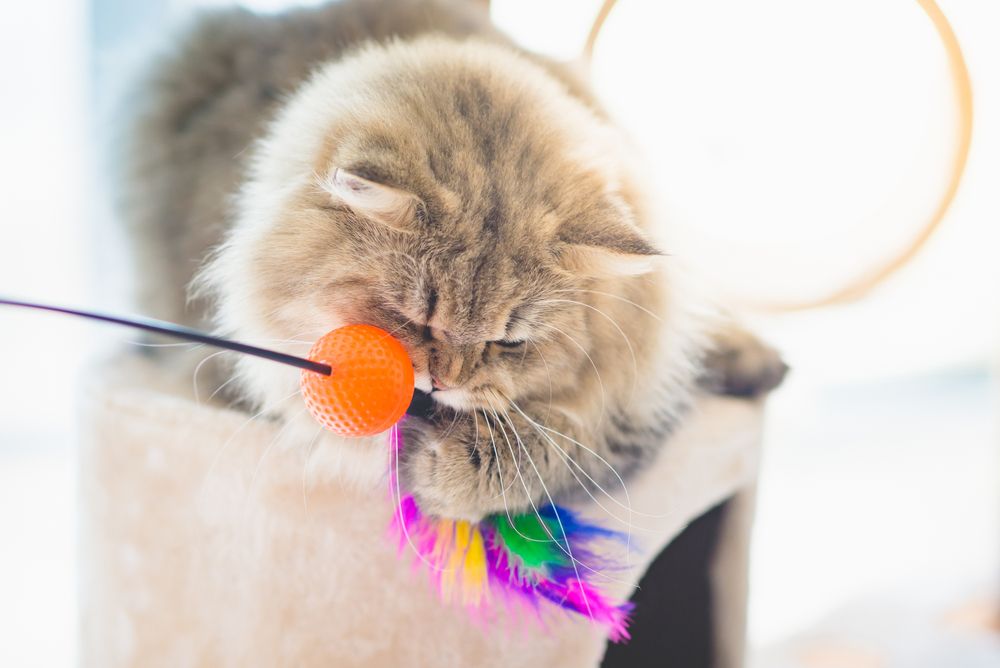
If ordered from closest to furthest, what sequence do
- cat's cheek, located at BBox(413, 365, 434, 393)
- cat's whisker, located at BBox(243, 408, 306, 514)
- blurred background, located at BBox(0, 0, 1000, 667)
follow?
cat's cheek, located at BBox(413, 365, 434, 393) < cat's whisker, located at BBox(243, 408, 306, 514) < blurred background, located at BBox(0, 0, 1000, 667)

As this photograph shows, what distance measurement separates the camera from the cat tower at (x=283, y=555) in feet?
2.91

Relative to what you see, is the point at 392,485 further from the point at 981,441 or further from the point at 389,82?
the point at 981,441

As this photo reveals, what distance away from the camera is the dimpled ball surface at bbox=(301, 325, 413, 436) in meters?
0.71

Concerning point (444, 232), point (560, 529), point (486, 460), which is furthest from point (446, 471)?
point (444, 232)

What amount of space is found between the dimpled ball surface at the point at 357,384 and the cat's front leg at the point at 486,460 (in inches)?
5.4

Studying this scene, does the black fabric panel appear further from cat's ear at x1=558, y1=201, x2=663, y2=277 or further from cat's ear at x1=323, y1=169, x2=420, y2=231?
cat's ear at x1=323, y1=169, x2=420, y2=231

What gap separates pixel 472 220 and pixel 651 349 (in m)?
0.34

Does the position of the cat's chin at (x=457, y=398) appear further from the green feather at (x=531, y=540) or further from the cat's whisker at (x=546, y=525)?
the green feather at (x=531, y=540)

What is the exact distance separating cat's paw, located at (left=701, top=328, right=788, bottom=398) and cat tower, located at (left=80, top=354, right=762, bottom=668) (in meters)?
0.04

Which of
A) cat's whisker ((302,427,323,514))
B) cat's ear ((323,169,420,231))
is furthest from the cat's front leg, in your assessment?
cat's ear ((323,169,420,231))

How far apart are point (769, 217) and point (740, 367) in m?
0.43

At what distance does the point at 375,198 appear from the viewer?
2.48 feet

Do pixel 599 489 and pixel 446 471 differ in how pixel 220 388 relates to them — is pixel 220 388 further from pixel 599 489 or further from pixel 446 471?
pixel 599 489

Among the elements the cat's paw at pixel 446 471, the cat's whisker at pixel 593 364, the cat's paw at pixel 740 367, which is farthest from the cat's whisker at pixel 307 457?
the cat's paw at pixel 740 367
